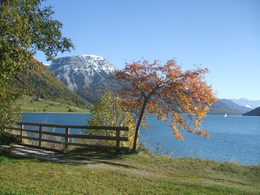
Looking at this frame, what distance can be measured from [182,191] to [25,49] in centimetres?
752

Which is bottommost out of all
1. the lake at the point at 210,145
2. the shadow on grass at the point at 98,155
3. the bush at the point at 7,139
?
the lake at the point at 210,145

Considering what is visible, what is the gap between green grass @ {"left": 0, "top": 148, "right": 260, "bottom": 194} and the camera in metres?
5.67

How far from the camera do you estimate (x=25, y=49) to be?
7766 mm

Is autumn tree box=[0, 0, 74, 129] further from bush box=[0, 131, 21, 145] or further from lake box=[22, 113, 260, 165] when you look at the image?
lake box=[22, 113, 260, 165]

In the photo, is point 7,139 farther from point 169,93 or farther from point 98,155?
point 169,93

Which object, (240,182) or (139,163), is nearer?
(240,182)

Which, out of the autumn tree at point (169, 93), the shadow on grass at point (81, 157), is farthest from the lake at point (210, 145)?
the shadow on grass at point (81, 157)

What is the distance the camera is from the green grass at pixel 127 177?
18.6 ft

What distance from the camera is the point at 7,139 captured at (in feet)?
38.8

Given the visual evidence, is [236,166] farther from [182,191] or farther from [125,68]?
[125,68]

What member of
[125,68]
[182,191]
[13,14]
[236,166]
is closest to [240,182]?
[236,166]

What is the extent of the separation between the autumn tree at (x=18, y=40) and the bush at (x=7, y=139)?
136cm

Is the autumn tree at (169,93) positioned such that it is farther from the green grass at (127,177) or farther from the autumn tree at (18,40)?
the autumn tree at (18,40)

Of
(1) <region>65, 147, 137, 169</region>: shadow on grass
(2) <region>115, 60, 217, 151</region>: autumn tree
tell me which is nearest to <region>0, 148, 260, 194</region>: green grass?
(1) <region>65, 147, 137, 169</region>: shadow on grass
